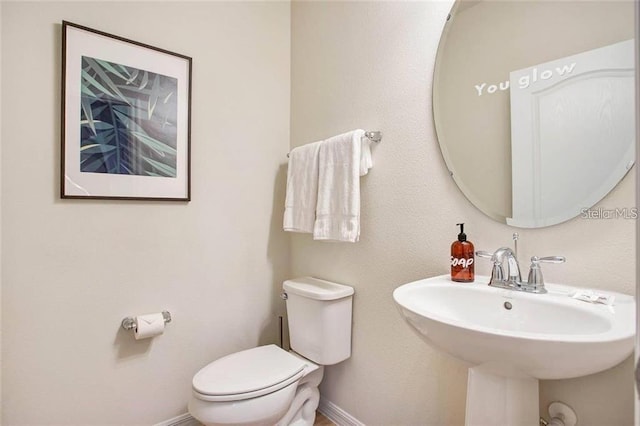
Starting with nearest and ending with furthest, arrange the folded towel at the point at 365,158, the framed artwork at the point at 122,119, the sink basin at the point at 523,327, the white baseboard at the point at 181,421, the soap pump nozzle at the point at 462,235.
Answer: the sink basin at the point at 523,327 < the soap pump nozzle at the point at 462,235 < the framed artwork at the point at 122,119 < the folded towel at the point at 365,158 < the white baseboard at the point at 181,421

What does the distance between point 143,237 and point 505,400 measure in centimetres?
148

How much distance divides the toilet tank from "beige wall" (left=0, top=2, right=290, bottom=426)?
1.22 ft

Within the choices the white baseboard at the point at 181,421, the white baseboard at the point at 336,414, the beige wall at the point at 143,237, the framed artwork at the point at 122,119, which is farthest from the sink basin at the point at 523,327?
the white baseboard at the point at 181,421

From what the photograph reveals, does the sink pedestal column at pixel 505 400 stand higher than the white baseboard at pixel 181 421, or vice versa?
the sink pedestal column at pixel 505 400

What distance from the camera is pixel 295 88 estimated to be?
6.38ft

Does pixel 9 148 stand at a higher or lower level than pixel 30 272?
higher

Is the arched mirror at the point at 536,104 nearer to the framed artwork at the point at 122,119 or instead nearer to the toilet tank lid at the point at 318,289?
the toilet tank lid at the point at 318,289

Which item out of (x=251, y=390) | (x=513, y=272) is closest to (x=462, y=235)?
(x=513, y=272)

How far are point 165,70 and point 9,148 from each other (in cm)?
69

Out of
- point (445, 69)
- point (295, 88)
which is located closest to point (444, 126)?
point (445, 69)

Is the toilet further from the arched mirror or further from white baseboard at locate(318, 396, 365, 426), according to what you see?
the arched mirror

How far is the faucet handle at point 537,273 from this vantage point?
894 mm

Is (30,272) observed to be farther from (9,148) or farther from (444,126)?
(444,126)

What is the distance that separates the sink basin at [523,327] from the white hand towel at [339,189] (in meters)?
0.46
